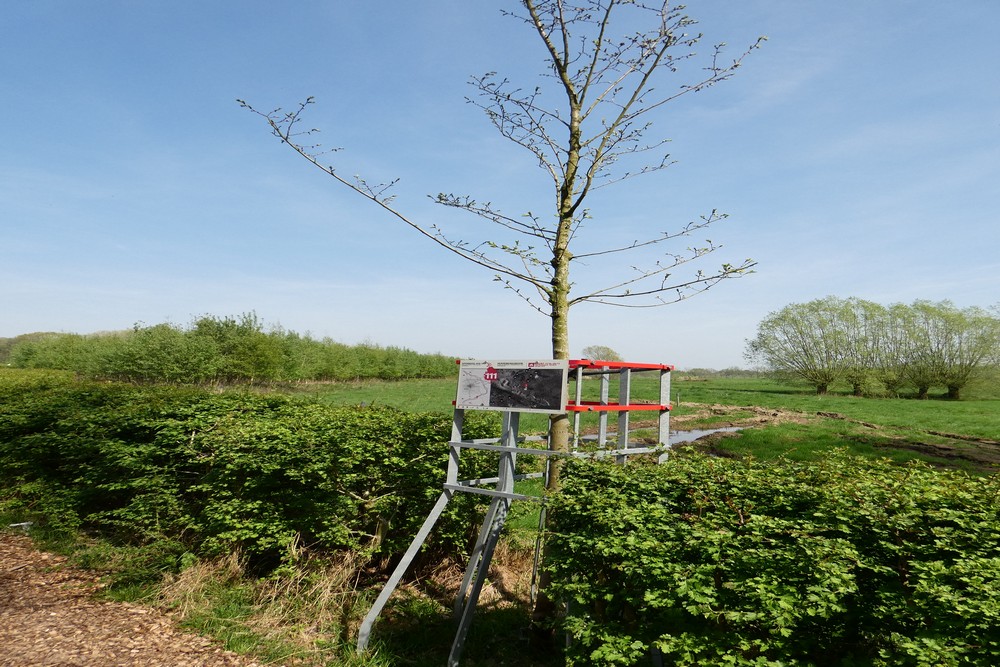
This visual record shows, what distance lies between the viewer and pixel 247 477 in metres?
6.05

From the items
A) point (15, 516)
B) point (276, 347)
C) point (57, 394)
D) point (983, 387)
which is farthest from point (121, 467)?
point (983, 387)

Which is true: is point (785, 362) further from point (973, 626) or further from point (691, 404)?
point (973, 626)

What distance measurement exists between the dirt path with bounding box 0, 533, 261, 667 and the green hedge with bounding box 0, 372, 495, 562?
0.84 metres

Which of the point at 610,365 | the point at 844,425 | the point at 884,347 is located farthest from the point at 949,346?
the point at 610,365

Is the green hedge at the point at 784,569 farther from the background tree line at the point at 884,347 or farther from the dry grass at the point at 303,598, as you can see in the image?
the background tree line at the point at 884,347

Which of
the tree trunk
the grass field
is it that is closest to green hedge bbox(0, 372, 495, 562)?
the tree trunk

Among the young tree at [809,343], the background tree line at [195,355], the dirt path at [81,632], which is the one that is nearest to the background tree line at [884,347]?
the young tree at [809,343]

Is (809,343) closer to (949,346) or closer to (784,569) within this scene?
(949,346)

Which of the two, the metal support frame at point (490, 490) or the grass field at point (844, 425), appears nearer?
the metal support frame at point (490, 490)

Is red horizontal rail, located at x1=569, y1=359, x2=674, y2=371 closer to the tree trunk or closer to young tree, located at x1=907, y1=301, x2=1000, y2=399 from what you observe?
the tree trunk

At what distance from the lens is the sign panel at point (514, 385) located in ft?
14.1

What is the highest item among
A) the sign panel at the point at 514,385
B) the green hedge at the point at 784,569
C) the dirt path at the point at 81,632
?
the sign panel at the point at 514,385

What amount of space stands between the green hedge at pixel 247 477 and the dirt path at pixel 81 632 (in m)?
0.84

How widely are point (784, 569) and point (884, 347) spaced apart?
2312 inches
